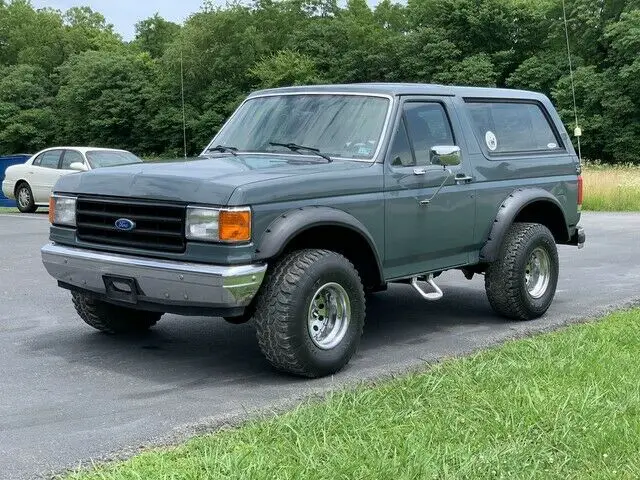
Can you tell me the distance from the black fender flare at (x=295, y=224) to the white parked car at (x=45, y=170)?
14.0m

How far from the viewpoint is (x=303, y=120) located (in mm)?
6539

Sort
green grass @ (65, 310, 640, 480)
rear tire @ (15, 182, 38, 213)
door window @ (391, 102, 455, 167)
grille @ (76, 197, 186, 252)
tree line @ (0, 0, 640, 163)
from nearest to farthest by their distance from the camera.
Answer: green grass @ (65, 310, 640, 480) < grille @ (76, 197, 186, 252) < door window @ (391, 102, 455, 167) < rear tire @ (15, 182, 38, 213) < tree line @ (0, 0, 640, 163)

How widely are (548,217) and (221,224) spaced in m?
3.93

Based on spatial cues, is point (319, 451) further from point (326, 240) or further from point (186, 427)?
point (326, 240)

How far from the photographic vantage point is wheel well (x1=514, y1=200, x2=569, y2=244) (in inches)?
302

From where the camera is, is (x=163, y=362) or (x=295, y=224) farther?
(x=163, y=362)

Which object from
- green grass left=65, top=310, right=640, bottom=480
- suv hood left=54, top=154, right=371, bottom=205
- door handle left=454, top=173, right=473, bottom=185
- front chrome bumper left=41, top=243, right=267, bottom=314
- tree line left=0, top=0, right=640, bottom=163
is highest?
tree line left=0, top=0, right=640, bottom=163

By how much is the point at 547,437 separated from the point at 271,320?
1855 mm

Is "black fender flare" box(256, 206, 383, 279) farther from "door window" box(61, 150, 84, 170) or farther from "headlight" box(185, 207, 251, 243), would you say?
"door window" box(61, 150, 84, 170)

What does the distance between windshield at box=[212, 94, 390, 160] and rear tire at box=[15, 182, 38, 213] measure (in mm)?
15443

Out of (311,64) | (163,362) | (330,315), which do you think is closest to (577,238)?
(330,315)

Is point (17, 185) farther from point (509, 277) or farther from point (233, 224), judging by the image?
point (233, 224)

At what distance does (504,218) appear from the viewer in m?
7.07

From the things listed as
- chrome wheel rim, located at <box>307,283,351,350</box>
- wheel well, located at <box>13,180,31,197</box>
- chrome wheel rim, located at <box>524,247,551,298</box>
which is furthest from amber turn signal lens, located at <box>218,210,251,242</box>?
wheel well, located at <box>13,180,31,197</box>
